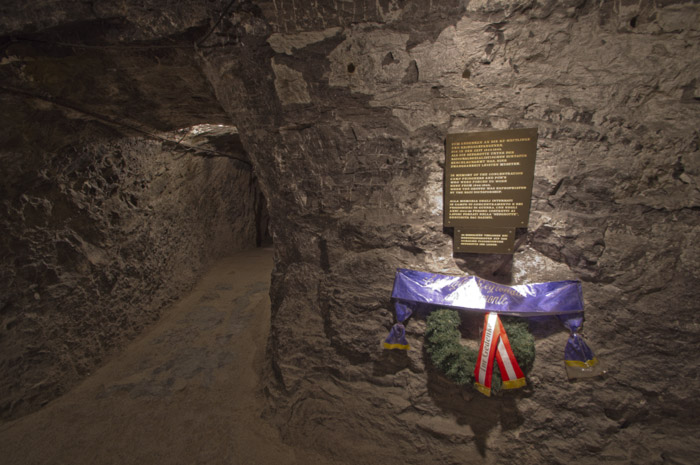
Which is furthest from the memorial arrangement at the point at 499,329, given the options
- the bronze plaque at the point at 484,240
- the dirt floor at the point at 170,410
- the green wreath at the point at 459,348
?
the dirt floor at the point at 170,410

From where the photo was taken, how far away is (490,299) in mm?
1792

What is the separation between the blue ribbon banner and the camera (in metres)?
1.71

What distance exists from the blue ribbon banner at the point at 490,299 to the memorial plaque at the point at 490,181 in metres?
0.26

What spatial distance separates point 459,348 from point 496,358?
0.23 metres

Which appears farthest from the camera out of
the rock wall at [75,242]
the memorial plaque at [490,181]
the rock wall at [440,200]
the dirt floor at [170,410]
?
the rock wall at [75,242]

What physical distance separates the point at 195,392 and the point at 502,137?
10.6 feet

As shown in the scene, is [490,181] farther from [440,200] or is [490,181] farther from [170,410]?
[170,410]

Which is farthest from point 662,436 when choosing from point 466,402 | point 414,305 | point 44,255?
point 44,255

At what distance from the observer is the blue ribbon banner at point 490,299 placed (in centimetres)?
171

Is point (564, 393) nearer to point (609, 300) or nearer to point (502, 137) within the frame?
point (609, 300)

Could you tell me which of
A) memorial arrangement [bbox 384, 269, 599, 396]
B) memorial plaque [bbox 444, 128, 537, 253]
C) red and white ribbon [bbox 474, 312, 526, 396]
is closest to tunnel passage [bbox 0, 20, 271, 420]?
memorial plaque [bbox 444, 128, 537, 253]

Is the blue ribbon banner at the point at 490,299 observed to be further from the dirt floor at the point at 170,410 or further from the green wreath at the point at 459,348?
the dirt floor at the point at 170,410

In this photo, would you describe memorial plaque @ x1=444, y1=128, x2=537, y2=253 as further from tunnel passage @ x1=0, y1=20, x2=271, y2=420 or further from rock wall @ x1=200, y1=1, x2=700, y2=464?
tunnel passage @ x1=0, y1=20, x2=271, y2=420

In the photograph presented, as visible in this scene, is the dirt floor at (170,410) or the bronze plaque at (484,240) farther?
the dirt floor at (170,410)
